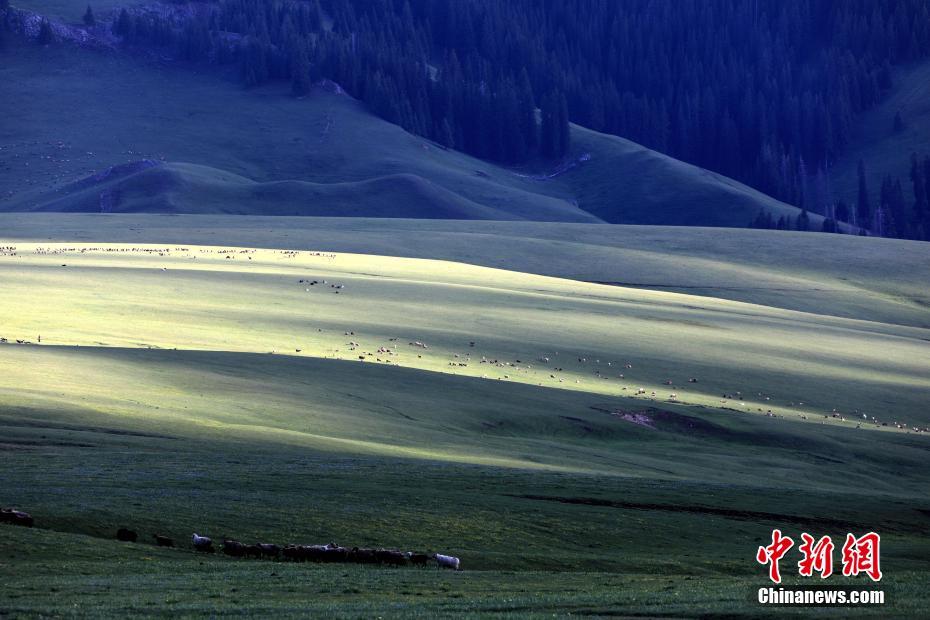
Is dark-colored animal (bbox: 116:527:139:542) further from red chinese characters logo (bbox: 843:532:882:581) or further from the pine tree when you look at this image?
the pine tree

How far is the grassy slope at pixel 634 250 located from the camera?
318 ft

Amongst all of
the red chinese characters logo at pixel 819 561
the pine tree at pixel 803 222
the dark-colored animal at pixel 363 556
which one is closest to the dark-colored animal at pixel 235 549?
the dark-colored animal at pixel 363 556

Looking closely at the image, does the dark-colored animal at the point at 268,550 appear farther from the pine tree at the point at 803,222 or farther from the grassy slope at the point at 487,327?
the pine tree at the point at 803,222

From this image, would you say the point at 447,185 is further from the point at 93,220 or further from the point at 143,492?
the point at 143,492

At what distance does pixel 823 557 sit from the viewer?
27281mm

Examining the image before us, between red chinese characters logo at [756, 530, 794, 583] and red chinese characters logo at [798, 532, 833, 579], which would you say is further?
red chinese characters logo at [756, 530, 794, 583]

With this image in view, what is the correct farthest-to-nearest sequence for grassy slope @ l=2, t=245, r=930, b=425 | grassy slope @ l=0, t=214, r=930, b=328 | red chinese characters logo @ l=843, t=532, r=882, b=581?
grassy slope @ l=0, t=214, r=930, b=328
grassy slope @ l=2, t=245, r=930, b=425
red chinese characters logo @ l=843, t=532, r=882, b=581

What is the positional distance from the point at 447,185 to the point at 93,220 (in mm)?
71212

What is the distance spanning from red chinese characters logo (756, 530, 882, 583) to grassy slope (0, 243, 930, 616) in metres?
0.56


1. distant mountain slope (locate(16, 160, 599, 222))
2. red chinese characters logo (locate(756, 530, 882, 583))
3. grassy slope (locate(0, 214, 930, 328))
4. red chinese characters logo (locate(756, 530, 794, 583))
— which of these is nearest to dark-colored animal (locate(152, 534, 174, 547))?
red chinese characters logo (locate(756, 530, 882, 583))

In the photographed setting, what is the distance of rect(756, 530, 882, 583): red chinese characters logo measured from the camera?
26.6m

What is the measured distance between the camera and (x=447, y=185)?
600 ft

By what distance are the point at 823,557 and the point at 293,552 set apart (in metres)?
10.8

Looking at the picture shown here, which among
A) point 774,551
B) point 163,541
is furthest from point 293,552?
point 774,551
